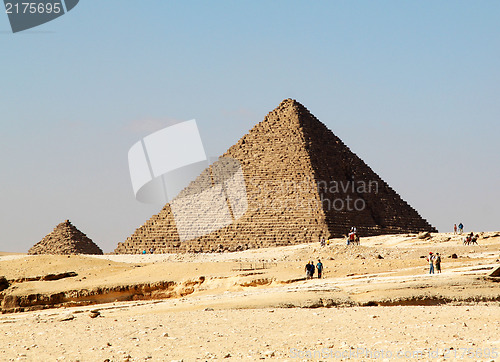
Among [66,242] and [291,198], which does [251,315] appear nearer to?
[66,242]

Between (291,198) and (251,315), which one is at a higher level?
(291,198)

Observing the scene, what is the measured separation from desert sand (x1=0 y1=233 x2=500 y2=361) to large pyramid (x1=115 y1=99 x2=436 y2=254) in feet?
119

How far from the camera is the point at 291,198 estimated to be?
2474 inches

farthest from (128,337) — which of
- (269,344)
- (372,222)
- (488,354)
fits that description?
(372,222)

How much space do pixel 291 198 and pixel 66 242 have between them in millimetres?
20047

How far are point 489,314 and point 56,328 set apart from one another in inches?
265

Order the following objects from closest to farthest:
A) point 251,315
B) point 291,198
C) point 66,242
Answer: point 251,315 < point 66,242 < point 291,198

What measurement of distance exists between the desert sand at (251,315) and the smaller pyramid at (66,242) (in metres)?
29.4

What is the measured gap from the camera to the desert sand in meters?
8.89

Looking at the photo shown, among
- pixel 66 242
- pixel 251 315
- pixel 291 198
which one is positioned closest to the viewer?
pixel 251 315

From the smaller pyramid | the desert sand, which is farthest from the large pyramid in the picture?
the desert sand

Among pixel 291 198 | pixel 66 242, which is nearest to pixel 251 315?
pixel 66 242

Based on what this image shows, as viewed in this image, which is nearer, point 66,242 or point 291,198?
point 66,242

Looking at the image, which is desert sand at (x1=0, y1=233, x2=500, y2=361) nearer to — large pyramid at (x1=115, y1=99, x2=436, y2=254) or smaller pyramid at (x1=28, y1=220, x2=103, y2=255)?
smaller pyramid at (x1=28, y1=220, x2=103, y2=255)
